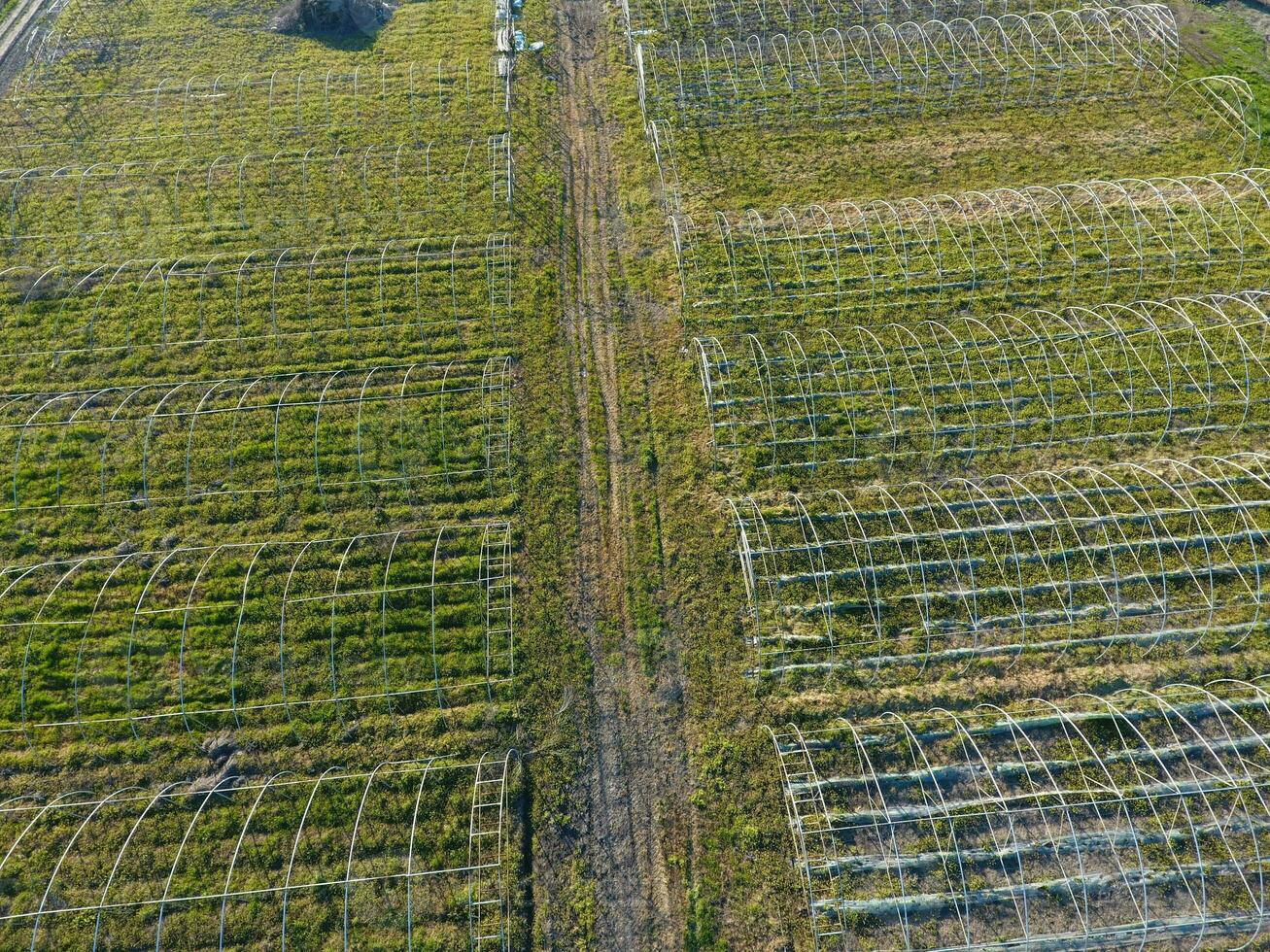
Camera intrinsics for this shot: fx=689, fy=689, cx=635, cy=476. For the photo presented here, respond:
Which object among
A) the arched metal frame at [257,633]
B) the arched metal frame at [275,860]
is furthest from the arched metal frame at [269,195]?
the arched metal frame at [275,860]

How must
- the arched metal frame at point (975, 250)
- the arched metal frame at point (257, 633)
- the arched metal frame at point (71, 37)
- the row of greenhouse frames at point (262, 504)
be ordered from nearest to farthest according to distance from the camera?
→ the row of greenhouse frames at point (262, 504)
the arched metal frame at point (257, 633)
the arched metal frame at point (975, 250)
the arched metal frame at point (71, 37)

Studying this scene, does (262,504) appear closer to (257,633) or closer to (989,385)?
(257,633)

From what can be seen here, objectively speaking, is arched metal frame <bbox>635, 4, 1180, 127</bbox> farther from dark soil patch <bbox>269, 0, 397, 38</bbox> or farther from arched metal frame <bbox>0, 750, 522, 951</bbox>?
arched metal frame <bbox>0, 750, 522, 951</bbox>

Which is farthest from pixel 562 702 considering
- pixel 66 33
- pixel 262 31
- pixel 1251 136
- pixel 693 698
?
pixel 66 33

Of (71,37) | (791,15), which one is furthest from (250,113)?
(791,15)

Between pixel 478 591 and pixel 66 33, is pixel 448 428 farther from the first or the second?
pixel 66 33

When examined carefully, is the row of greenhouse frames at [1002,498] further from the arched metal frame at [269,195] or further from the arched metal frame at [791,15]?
the arched metal frame at [269,195]
